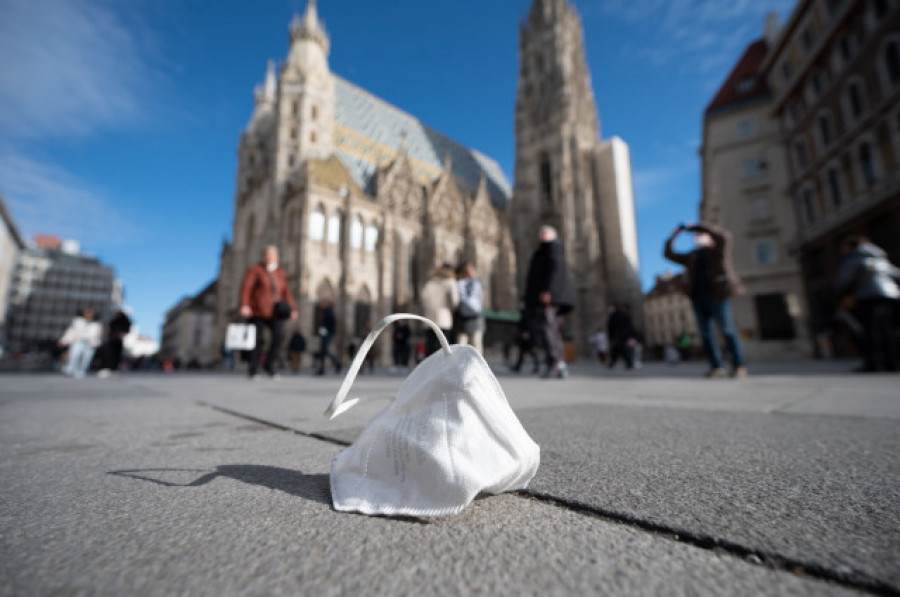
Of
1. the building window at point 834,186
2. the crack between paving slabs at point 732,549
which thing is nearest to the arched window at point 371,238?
the building window at point 834,186

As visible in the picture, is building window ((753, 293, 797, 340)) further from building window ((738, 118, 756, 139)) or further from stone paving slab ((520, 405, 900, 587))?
stone paving slab ((520, 405, 900, 587))

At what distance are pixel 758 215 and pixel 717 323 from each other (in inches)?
724

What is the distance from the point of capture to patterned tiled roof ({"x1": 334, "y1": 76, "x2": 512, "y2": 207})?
26.5 m

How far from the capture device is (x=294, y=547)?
59 cm

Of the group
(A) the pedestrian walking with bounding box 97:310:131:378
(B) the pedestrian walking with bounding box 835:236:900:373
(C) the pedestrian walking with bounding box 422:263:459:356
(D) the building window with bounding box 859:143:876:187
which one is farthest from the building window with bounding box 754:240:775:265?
(A) the pedestrian walking with bounding box 97:310:131:378

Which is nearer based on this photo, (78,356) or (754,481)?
(754,481)

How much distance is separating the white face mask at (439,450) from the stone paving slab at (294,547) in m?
0.04

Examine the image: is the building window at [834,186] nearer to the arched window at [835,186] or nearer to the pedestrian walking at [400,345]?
the arched window at [835,186]

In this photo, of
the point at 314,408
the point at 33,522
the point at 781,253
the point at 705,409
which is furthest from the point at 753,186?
the point at 33,522

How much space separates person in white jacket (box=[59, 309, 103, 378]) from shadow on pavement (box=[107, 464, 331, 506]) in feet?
31.0

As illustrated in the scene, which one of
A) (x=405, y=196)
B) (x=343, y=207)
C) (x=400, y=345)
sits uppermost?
(x=405, y=196)

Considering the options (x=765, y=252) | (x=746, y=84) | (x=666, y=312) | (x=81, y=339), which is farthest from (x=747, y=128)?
(x=666, y=312)

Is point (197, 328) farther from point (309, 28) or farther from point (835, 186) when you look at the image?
point (835, 186)

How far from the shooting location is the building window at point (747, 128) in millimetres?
20016
